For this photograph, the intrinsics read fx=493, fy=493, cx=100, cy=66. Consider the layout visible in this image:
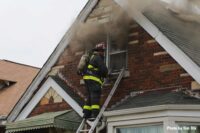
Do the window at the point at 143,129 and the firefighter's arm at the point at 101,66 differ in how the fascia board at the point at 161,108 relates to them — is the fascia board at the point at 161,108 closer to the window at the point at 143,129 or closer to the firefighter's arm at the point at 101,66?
the window at the point at 143,129

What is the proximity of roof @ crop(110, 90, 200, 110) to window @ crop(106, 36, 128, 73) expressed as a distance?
101 centimetres

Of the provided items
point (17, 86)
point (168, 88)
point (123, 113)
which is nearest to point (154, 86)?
point (168, 88)

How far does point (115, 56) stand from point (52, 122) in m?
2.12

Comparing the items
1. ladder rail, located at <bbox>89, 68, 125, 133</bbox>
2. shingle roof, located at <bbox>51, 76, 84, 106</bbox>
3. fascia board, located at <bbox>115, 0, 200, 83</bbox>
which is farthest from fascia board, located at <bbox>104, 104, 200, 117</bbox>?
shingle roof, located at <bbox>51, 76, 84, 106</bbox>

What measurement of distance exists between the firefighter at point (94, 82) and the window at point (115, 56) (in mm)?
812

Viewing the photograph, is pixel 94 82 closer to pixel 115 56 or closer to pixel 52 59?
pixel 115 56

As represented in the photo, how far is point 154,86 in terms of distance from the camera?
31.7 ft

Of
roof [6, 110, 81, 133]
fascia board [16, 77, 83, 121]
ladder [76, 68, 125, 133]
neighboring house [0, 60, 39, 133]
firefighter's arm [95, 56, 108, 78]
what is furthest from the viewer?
neighboring house [0, 60, 39, 133]

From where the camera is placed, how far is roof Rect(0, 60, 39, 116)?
16930 millimetres

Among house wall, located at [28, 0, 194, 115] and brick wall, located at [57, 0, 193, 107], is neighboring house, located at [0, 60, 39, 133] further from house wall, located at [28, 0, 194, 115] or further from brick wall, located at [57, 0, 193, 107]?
brick wall, located at [57, 0, 193, 107]

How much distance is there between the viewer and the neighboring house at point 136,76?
8766 millimetres

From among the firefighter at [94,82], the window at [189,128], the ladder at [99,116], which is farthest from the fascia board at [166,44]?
the firefighter at [94,82]

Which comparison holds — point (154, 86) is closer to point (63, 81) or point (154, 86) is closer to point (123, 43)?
point (123, 43)

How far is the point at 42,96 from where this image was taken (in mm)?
11297
